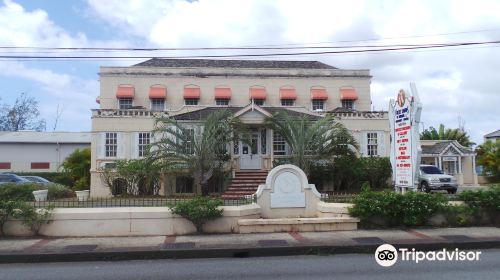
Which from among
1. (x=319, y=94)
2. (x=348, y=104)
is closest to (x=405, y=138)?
(x=319, y=94)

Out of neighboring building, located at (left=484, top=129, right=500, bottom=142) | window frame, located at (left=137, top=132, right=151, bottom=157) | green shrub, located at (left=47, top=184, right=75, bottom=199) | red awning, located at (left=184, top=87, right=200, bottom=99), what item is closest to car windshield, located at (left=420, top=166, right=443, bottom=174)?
red awning, located at (left=184, top=87, right=200, bottom=99)

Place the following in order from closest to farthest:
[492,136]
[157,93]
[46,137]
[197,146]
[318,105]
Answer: [197,146] → [157,93] → [318,105] → [46,137] → [492,136]

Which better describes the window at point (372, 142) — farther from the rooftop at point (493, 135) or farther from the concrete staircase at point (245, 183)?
the rooftop at point (493, 135)

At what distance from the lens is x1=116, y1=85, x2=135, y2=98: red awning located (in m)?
29.2

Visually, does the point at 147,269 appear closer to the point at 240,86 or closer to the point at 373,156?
the point at 373,156

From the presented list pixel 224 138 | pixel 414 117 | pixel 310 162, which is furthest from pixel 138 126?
pixel 414 117

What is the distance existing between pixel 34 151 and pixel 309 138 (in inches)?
1258

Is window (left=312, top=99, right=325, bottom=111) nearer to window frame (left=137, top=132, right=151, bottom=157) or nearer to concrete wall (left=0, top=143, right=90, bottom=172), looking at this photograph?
window frame (left=137, top=132, right=151, bottom=157)

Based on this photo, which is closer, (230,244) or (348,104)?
(230,244)

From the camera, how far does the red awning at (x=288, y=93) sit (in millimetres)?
30656

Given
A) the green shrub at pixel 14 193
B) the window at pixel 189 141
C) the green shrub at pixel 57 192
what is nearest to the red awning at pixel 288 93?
the window at pixel 189 141

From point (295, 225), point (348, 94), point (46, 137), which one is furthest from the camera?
point (46, 137)

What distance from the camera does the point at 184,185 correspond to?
24.7m

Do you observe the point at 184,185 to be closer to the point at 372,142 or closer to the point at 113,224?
the point at 372,142
